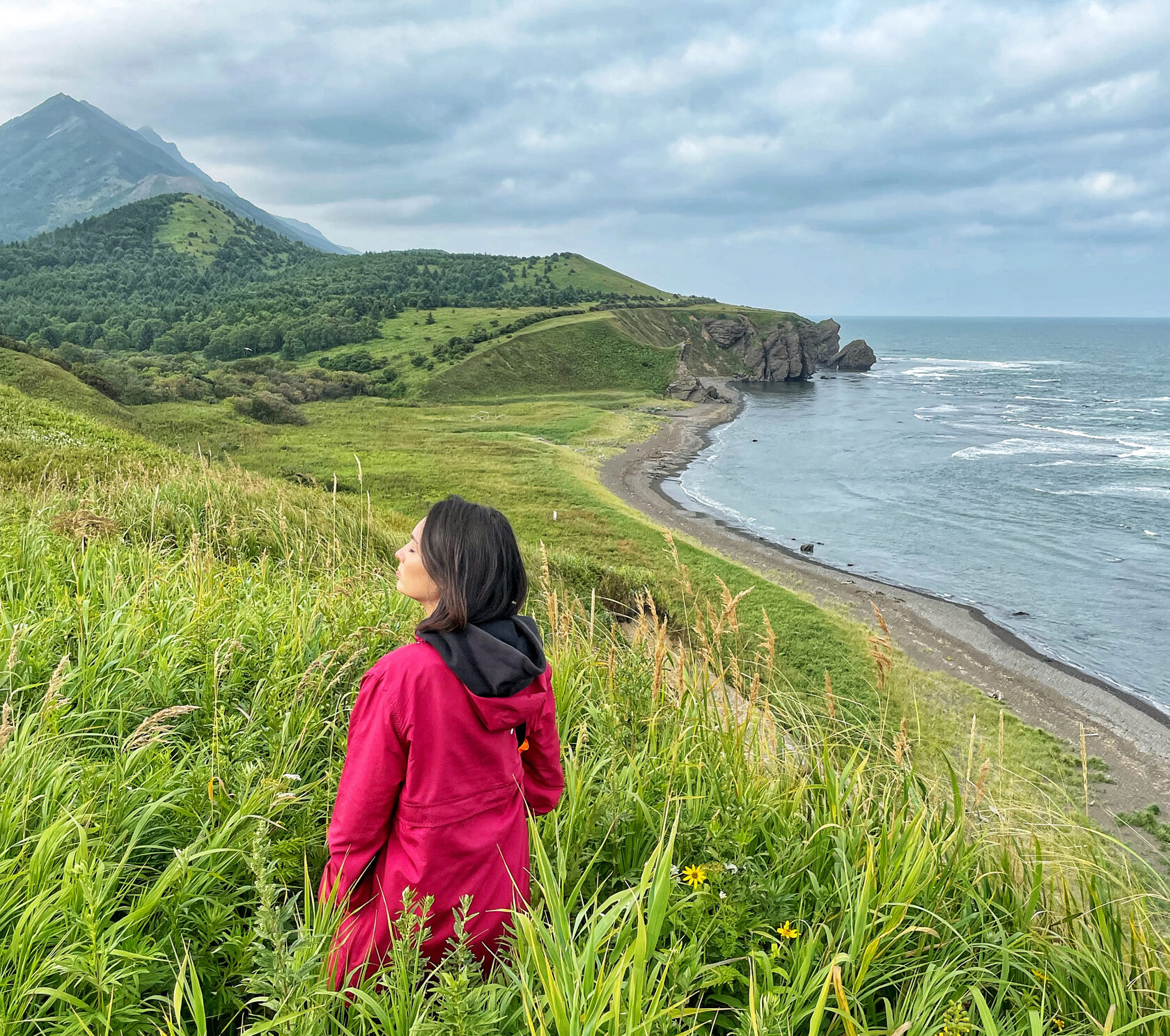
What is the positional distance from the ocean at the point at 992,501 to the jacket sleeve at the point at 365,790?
25.4m

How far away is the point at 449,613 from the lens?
7.43 feet

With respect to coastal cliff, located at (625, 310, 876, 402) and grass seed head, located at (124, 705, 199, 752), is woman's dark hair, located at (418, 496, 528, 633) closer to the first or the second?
grass seed head, located at (124, 705, 199, 752)

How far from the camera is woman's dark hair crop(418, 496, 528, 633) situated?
2307 mm

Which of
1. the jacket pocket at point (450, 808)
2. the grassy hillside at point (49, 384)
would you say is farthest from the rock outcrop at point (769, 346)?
the jacket pocket at point (450, 808)

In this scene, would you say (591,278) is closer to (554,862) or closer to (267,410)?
(267,410)

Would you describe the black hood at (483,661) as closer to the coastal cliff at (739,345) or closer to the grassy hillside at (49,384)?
the grassy hillside at (49,384)

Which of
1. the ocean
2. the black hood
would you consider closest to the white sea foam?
the ocean

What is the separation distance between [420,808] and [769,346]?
124 metres

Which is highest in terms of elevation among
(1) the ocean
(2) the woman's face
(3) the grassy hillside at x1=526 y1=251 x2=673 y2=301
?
(3) the grassy hillside at x1=526 y1=251 x2=673 y2=301

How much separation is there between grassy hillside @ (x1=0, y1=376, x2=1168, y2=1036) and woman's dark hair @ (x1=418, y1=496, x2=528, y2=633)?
821mm

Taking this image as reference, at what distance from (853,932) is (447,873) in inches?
53.9

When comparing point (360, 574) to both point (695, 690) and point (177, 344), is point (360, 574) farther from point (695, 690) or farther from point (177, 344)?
point (177, 344)

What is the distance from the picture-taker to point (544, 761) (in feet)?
8.65

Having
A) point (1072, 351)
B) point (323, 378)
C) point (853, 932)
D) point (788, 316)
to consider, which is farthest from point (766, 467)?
point (1072, 351)
